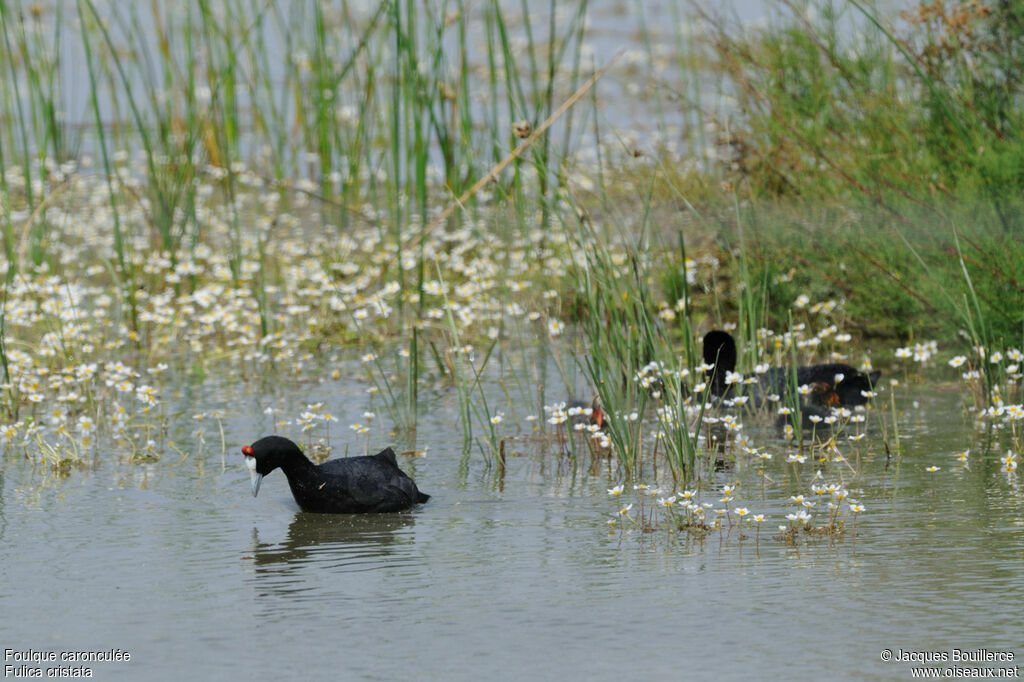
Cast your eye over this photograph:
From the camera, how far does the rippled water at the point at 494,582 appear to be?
412 cm

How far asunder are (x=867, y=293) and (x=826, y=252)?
34 centimetres

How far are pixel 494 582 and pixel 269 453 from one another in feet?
5.26

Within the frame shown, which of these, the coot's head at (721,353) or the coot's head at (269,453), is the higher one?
the coot's head at (721,353)

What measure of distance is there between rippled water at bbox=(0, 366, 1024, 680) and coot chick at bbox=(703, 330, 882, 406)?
1187mm

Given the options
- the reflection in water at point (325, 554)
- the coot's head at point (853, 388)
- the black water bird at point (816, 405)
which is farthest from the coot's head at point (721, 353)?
the reflection in water at point (325, 554)

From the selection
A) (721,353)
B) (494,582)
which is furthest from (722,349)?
(494,582)

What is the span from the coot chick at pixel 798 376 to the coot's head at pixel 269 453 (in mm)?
2505

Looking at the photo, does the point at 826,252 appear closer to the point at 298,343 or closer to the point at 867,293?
the point at 867,293

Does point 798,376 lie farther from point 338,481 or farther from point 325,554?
point 325,554

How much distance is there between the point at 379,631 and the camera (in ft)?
14.3

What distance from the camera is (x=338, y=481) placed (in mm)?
5977

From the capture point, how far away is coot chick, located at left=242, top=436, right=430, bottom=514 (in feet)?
19.6

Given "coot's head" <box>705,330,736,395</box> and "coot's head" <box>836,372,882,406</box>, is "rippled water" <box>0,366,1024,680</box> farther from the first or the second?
"coot's head" <box>705,330,736,395</box>

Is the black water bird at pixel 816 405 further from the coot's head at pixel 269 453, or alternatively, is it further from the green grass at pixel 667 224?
the coot's head at pixel 269 453
